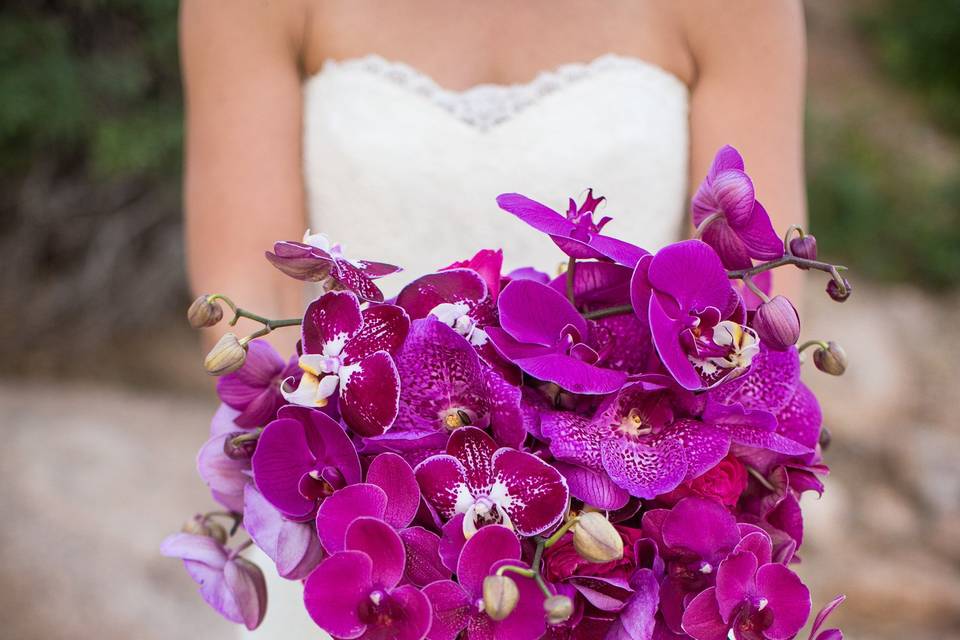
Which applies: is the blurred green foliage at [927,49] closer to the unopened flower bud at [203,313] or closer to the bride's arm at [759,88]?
the bride's arm at [759,88]

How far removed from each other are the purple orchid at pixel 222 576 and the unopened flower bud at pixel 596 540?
277 mm

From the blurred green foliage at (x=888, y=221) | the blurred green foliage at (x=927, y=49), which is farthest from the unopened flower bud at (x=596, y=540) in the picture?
the blurred green foliage at (x=927, y=49)

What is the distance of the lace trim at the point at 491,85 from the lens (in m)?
1.20

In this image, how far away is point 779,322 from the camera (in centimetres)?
56

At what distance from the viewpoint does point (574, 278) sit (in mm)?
613

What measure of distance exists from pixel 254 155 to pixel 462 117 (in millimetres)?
276

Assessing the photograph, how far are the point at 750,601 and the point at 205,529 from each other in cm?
40

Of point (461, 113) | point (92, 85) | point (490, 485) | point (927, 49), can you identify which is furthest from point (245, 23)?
point (927, 49)

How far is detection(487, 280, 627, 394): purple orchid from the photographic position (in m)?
0.55

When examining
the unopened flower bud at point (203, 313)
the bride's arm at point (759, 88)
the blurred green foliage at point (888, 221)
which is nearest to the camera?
the unopened flower bud at point (203, 313)

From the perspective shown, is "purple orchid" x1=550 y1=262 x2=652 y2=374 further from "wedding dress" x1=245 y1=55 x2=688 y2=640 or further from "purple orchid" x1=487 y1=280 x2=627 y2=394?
"wedding dress" x1=245 y1=55 x2=688 y2=640

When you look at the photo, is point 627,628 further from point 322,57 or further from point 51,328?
point 51,328

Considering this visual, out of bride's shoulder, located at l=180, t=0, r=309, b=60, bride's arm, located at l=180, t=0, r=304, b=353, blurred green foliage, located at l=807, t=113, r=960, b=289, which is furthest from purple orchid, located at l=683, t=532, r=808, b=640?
blurred green foliage, located at l=807, t=113, r=960, b=289

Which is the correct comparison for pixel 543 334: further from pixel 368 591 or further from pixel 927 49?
pixel 927 49
